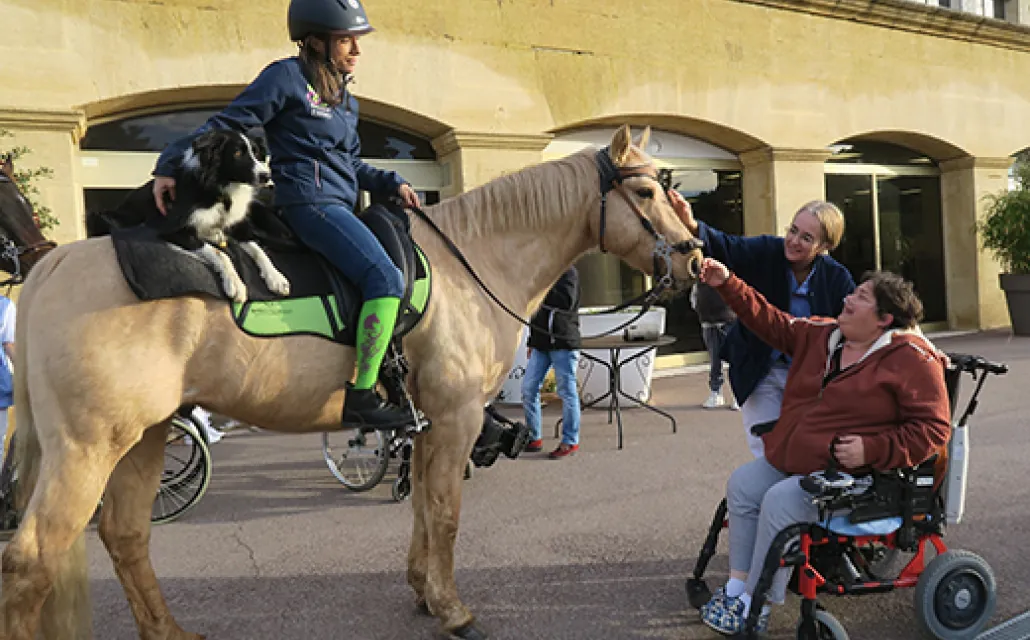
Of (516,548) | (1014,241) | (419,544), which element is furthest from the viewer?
(1014,241)

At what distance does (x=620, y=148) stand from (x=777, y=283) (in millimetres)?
1124

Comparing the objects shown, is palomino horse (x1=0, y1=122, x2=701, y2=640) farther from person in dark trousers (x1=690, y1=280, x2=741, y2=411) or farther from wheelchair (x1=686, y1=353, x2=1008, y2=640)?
person in dark trousers (x1=690, y1=280, x2=741, y2=411)

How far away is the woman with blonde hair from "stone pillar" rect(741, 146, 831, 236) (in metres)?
7.90

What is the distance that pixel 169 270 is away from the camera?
250cm

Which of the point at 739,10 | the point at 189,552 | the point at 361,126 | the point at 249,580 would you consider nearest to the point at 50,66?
the point at 361,126

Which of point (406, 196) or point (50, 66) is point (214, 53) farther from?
point (406, 196)

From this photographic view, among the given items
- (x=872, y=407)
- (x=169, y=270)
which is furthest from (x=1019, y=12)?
(x=169, y=270)

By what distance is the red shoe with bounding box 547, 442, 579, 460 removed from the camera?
20.7 ft

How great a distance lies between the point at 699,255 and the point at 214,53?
6.64 meters

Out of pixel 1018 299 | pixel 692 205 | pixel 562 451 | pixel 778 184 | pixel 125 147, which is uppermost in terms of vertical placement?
pixel 125 147

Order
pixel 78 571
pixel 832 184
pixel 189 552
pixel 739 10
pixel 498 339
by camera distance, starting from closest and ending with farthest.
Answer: pixel 78 571 < pixel 498 339 < pixel 189 552 < pixel 739 10 < pixel 832 184

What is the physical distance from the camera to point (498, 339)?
10.6ft

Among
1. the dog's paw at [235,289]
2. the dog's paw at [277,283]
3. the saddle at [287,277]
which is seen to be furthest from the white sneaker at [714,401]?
the dog's paw at [235,289]

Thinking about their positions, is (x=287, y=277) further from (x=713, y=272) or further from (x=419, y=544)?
(x=713, y=272)
